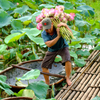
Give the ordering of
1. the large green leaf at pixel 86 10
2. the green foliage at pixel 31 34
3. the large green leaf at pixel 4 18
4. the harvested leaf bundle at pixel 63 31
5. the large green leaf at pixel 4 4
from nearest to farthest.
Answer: the harvested leaf bundle at pixel 63 31 → the green foliage at pixel 31 34 → the large green leaf at pixel 4 18 → the large green leaf at pixel 4 4 → the large green leaf at pixel 86 10

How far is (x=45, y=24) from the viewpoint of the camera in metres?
1.62

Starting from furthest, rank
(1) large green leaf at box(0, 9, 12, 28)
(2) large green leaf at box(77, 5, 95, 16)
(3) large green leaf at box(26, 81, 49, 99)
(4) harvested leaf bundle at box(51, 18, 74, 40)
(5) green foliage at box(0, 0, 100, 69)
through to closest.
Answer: (2) large green leaf at box(77, 5, 95, 16)
(1) large green leaf at box(0, 9, 12, 28)
(5) green foliage at box(0, 0, 100, 69)
(4) harvested leaf bundle at box(51, 18, 74, 40)
(3) large green leaf at box(26, 81, 49, 99)

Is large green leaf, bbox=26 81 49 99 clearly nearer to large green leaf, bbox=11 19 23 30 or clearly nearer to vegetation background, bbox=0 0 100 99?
vegetation background, bbox=0 0 100 99

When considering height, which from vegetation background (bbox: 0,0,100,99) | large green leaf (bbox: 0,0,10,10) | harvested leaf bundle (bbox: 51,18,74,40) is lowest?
vegetation background (bbox: 0,0,100,99)

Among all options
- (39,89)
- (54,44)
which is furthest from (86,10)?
(39,89)

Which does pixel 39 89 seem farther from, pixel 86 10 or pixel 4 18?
pixel 86 10

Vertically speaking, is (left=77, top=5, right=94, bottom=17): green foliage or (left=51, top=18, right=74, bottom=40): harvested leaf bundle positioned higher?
(left=51, top=18, right=74, bottom=40): harvested leaf bundle

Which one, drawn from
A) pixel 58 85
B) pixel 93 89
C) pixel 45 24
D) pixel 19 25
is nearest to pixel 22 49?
pixel 19 25

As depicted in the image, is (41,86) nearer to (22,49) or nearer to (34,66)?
(34,66)

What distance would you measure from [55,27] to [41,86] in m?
0.55

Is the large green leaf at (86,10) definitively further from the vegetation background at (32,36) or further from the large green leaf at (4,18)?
the large green leaf at (4,18)

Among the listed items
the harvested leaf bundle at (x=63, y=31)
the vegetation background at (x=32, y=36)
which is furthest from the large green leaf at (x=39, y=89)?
the vegetation background at (x=32, y=36)

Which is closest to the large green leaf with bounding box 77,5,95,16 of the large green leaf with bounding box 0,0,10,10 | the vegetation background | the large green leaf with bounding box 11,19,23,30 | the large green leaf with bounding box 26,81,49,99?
the vegetation background

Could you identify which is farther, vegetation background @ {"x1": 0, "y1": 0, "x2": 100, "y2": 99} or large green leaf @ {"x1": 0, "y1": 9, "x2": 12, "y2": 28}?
large green leaf @ {"x1": 0, "y1": 9, "x2": 12, "y2": 28}
